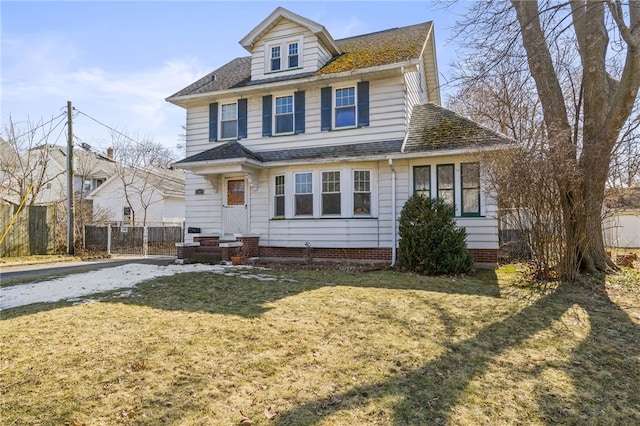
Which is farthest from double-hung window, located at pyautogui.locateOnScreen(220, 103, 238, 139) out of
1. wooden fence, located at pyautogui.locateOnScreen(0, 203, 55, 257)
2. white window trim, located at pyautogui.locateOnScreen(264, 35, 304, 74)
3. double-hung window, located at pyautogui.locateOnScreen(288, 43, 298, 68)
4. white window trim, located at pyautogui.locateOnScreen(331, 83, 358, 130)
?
wooden fence, located at pyautogui.locateOnScreen(0, 203, 55, 257)

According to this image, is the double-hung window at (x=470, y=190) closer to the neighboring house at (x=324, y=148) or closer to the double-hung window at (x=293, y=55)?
the neighboring house at (x=324, y=148)

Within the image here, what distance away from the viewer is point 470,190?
11.1 meters

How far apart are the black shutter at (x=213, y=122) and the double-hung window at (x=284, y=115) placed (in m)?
2.48

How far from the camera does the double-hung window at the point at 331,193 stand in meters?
12.3

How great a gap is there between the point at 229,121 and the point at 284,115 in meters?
2.27

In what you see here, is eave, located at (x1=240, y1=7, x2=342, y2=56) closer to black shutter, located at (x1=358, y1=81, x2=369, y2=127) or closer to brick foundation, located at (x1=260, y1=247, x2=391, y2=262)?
black shutter, located at (x1=358, y1=81, x2=369, y2=127)

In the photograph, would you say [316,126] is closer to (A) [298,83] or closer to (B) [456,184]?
(A) [298,83]

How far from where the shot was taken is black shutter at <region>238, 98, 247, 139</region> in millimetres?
13742

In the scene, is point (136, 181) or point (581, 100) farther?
point (136, 181)

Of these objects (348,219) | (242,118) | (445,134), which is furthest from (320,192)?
(445,134)

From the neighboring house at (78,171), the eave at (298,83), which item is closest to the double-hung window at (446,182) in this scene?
the eave at (298,83)

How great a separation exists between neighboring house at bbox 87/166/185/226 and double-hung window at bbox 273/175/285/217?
15.7 m

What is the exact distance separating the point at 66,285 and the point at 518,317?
29.1ft

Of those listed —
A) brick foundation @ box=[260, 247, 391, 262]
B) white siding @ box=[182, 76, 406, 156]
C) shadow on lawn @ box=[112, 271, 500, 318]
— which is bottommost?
shadow on lawn @ box=[112, 271, 500, 318]
